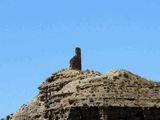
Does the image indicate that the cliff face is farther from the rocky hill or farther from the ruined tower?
the ruined tower

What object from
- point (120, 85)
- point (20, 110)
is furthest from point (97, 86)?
point (20, 110)

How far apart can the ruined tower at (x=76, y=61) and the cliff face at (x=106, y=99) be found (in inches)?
477

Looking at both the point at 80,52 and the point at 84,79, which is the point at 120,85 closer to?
the point at 84,79

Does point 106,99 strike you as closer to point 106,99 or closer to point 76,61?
point 106,99

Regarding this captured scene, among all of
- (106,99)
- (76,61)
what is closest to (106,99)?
(106,99)

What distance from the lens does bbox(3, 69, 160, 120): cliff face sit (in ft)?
408

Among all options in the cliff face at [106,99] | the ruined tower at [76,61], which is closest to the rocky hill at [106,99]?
the cliff face at [106,99]

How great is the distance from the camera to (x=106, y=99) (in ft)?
414

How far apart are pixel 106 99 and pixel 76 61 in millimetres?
32049

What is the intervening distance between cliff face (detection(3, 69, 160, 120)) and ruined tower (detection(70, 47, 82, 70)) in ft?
39.7

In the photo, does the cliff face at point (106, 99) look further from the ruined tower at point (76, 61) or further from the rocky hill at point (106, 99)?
the ruined tower at point (76, 61)

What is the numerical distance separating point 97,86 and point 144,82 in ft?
30.9

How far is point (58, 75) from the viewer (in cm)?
15650

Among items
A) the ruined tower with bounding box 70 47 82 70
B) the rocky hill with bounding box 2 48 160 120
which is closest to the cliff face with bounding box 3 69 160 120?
the rocky hill with bounding box 2 48 160 120
